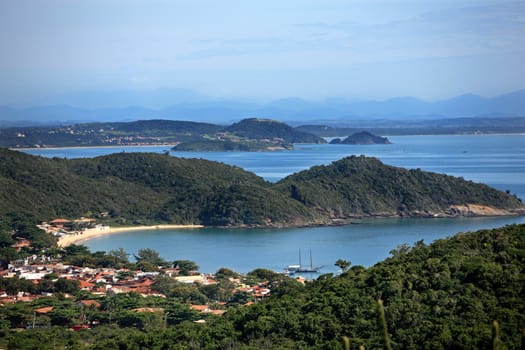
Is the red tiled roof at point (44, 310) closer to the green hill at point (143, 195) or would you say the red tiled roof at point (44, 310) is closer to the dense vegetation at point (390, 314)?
the dense vegetation at point (390, 314)

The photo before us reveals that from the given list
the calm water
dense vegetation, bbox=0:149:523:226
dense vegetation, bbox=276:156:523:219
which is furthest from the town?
dense vegetation, bbox=276:156:523:219

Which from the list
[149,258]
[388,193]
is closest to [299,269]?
[149,258]

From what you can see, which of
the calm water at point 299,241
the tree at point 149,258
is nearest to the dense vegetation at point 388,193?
the calm water at point 299,241

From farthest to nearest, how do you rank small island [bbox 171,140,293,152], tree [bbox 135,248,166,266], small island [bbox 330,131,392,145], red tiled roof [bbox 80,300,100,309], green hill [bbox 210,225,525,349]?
small island [bbox 330,131,392,145], small island [bbox 171,140,293,152], tree [bbox 135,248,166,266], red tiled roof [bbox 80,300,100,309], green hill [bbox 210,225,525,349]

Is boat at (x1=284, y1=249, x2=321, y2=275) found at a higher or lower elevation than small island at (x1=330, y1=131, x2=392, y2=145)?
lower

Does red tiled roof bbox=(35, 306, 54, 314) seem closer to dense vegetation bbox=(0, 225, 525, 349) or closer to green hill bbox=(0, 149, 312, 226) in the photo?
dense vegetation bbox=(0, 225, 525, 349)

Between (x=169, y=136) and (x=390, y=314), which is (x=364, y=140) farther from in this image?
(x=390, y=314)

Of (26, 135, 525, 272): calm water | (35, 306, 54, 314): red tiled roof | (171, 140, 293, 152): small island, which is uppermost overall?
(171, 140, 293, 152): small island
